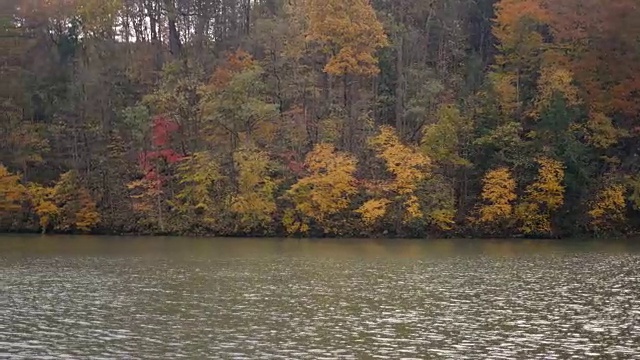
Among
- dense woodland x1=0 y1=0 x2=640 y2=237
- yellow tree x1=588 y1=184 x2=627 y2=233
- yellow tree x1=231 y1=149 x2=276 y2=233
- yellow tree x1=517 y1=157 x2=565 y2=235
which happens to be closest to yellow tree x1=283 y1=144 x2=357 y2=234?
dense woodland x1=0 y1=0 x2=640 y2=237

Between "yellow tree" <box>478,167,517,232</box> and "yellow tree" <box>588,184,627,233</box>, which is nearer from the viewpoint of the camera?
"yellow tree" <box>588,184,627,233</box>

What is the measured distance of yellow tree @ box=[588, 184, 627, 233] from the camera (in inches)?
2200

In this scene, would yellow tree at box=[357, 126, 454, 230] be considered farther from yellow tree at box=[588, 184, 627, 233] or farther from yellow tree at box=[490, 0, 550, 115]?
yellow tree at box=[588, 184, 627, 233]

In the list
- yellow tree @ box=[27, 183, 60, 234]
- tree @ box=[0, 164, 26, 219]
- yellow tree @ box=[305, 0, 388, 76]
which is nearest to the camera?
tree @ box=[0, 164, 26, 219]

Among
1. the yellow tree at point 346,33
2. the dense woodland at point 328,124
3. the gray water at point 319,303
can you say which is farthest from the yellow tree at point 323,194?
the gray water at point 319,303

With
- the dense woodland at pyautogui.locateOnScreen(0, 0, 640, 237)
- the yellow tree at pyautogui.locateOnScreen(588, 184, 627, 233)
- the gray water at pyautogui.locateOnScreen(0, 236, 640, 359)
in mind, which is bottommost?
the gray water at pyautogui.locateOnScreen(0, 236, 640, 359)

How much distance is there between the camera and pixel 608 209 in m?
56.1

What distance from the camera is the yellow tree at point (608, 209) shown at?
55.9 m

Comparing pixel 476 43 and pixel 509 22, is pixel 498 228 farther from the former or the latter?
pixel 476 43

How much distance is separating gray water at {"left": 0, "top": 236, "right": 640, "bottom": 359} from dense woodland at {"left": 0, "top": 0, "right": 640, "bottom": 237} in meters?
10.5

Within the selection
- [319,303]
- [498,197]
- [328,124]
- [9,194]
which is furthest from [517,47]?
[9,194]

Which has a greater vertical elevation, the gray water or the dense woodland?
the dense woodland

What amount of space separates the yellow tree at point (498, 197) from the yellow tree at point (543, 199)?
1.06 metres

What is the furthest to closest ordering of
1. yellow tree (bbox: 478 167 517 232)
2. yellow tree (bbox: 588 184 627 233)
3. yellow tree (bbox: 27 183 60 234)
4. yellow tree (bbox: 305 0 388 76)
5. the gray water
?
yellow tree (bbox: 305 0 388 76), yellow tree (bbox: 27 183 60 234), yellow tree (bbox: 478 167 517 232), yellow tree (bbox: 588 184 627 233), the gray water
